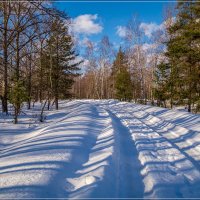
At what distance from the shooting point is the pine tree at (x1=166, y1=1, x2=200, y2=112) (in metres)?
20.1

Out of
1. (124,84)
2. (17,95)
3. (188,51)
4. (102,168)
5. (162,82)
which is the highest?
(188,51)

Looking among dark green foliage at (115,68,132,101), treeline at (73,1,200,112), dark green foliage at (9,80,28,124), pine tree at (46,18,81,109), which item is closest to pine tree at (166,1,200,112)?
treeline at (73,1,200,112)

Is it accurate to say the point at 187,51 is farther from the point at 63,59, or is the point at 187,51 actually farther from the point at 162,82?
the point at 63,59

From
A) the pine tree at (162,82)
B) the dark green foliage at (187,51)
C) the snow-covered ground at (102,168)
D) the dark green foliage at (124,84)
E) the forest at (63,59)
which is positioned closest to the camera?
the snow-covered ground at (102,168)

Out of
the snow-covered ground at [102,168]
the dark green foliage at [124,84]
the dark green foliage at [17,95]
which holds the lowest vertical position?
the snow-covered ground at [102,168]

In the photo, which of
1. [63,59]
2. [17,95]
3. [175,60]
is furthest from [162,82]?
[17,95]

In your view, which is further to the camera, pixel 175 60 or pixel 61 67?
pixel 61 67

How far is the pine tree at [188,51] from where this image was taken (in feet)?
66.1

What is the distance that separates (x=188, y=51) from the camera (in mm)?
20891

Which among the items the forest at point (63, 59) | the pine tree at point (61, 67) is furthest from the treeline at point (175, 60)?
the pine tree at point (61, 67)

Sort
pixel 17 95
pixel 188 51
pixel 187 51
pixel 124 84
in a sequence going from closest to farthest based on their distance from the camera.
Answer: pixel 17 95 < pixel 188 51 < pixel 187 51 < pixel 124 84

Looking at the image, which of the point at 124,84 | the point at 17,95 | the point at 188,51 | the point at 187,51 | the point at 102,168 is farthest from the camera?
the point at 124,84

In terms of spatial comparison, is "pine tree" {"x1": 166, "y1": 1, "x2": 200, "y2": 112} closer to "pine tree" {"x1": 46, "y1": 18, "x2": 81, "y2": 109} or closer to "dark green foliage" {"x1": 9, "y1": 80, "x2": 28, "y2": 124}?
"pine tree" {"x1": 46, "y1": 18, "x2": 81, "y2": 109}

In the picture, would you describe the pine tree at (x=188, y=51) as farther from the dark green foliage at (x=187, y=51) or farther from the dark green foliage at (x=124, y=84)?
the dark green foliage at (x=124, y=84)
